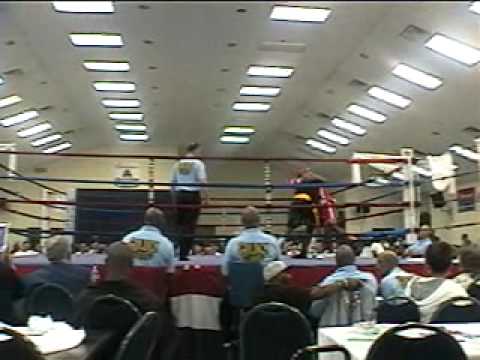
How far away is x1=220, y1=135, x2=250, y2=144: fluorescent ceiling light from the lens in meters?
17.7

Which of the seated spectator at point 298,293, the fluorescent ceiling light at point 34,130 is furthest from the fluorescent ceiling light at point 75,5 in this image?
the fluorescent ceiling light at point 34,130

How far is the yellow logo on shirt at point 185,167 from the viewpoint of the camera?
20.9 feet

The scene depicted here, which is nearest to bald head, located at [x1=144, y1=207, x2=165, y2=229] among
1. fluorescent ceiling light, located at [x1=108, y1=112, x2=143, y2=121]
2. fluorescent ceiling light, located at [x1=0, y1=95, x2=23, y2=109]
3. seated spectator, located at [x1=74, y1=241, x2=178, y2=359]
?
seated spectator, located at [x1=74, y1=241, x2=178, y2=359]

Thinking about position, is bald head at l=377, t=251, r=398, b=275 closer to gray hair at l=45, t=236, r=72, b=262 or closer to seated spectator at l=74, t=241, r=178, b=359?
seated spectator at l=74, t=241, r=178, b=359

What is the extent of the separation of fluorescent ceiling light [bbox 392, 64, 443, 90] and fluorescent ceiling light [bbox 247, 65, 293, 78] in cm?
175

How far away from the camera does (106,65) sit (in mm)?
11562

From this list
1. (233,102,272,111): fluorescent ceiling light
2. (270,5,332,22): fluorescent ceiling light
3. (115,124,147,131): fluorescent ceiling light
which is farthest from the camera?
(115,124,147,131): fluorescent ceiling light

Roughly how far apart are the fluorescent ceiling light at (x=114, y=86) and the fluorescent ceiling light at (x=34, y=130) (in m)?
2.51

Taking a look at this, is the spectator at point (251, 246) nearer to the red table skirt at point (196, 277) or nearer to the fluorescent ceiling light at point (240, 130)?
the red table skirt at point (196, 277)

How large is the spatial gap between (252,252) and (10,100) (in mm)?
8935

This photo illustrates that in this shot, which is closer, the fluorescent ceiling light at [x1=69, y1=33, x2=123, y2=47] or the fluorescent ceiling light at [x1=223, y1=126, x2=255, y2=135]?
the fluorescent ceiling light at [x1=69, y1=33, x2=123, y2=47]

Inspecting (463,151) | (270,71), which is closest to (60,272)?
(270,71)

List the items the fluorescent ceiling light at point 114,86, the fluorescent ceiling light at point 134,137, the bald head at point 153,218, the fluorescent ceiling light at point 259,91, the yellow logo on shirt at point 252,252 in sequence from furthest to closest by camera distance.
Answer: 1. the fluorescent ceiling light at point 134,137
2. the fluorescent ceiling light at point 259,91
3. the fluorescent ceiling light at point 114,86
4. the bald head at point 153,218
5. the yellow logo on shirt at point 252,252

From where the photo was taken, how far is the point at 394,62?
10.8 m
